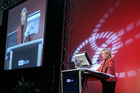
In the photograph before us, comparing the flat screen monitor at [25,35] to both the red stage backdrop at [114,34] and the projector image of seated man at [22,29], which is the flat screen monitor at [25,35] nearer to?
the projector image of seated man at [22,29]

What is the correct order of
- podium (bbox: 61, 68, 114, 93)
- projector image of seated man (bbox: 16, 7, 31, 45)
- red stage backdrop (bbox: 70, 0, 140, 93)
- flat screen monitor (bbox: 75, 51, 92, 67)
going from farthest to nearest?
projector image of seated man (bbox: 16, 7, 31, 45) → red stage backdrop (bbox: 70, 0, 140, 93) → flat screen monitor (bbox: 75, 51, 92, 67) → podium (bbox: 61, 68, 114, 93)

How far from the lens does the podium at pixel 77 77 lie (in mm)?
2791

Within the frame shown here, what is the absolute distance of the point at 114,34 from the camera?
406cm

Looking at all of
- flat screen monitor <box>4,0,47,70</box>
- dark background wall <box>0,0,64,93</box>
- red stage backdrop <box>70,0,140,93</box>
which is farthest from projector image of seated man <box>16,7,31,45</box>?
red stage backdrop <box>70,0,140,93</box>

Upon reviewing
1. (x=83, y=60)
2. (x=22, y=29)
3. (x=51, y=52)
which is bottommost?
(x=83, y=60)

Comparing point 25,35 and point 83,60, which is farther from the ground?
point 25,35

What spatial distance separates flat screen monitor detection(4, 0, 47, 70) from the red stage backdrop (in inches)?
40.1

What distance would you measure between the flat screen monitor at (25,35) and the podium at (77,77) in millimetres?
2301

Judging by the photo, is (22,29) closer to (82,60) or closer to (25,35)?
(25,35)

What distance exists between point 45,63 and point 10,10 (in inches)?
105

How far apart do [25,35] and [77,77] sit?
341 cm

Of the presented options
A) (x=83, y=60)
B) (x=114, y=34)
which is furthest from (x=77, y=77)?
(x=114, y=34)

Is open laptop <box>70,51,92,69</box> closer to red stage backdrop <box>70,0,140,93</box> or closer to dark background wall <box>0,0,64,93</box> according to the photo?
red stage backdrop <box>70,0,140,93</box>

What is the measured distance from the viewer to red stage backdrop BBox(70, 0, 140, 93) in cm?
368
